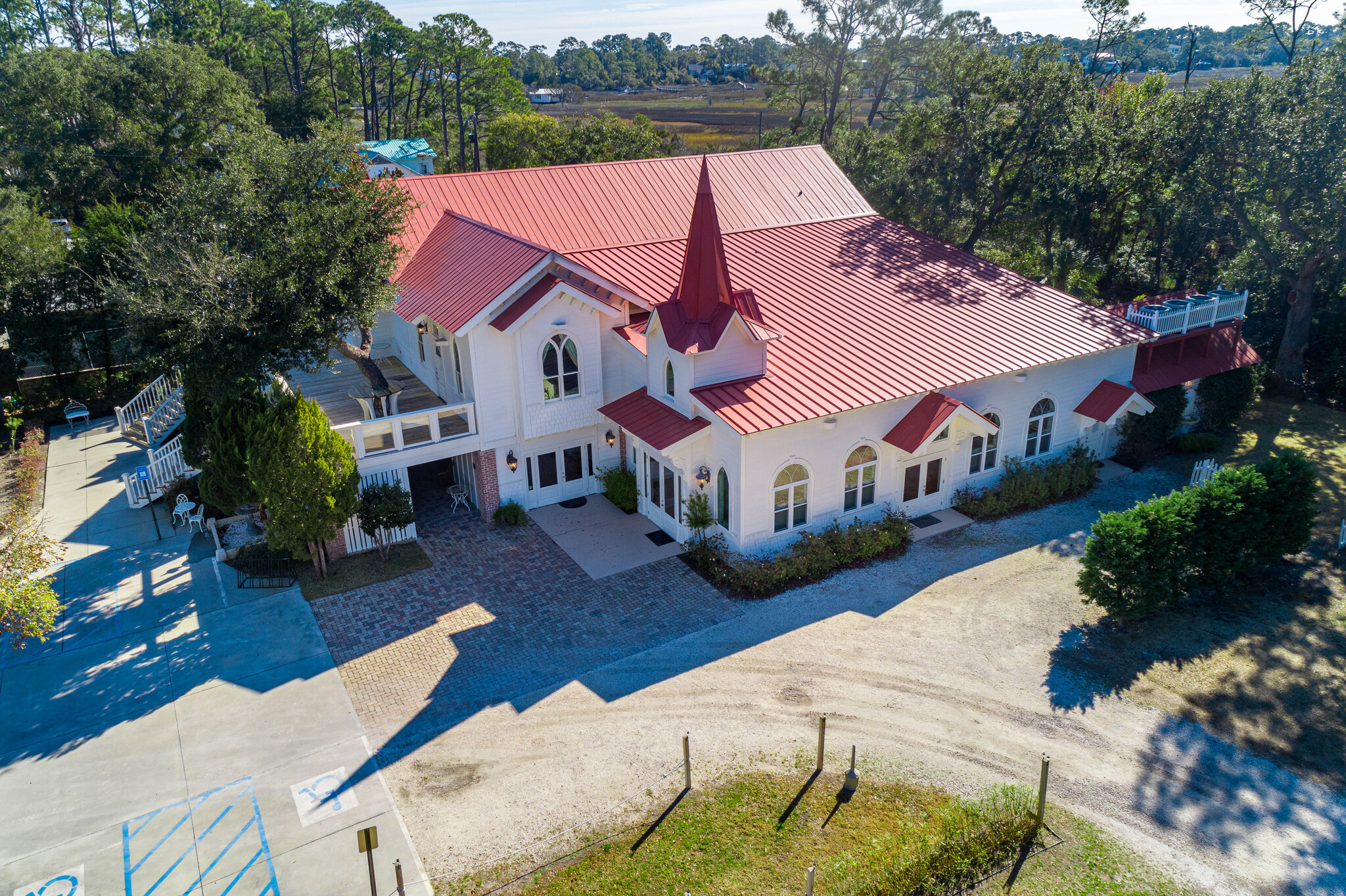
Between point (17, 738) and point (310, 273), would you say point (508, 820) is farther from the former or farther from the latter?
point (310, 273)

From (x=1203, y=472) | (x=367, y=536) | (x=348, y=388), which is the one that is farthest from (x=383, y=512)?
(x=1203, y=472)

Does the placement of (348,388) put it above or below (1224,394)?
above

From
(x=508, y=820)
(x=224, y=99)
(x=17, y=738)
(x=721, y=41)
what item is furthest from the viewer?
(x=721, y=41)

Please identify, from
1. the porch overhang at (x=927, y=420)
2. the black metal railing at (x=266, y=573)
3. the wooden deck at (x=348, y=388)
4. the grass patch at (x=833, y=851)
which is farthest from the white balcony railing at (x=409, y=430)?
the grass patch at (x=833, y=851)

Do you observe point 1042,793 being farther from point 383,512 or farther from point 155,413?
point 155,413

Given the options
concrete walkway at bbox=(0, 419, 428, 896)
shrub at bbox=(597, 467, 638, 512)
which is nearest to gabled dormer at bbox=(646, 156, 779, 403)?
shrub at bbox=(597, 467, 638, 512)

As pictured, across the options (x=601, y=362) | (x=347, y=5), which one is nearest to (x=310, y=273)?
(x=601, y=362)
